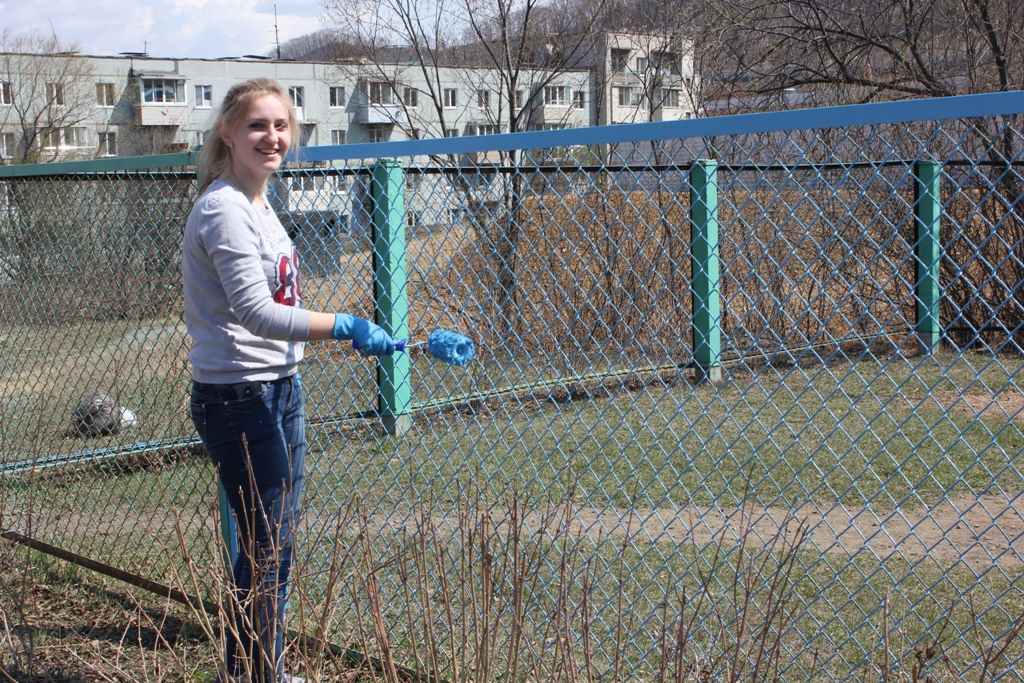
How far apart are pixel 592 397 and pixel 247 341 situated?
1.59 metres

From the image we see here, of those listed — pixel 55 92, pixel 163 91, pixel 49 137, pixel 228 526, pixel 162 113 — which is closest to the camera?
pixel 228 526

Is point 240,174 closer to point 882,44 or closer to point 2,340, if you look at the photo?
point 2,340

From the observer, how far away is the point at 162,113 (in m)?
55.2

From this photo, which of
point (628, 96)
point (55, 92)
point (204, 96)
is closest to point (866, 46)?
point (628, 96)

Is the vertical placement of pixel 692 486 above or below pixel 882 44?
below

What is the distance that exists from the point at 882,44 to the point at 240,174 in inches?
348

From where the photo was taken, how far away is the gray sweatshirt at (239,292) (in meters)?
2.19

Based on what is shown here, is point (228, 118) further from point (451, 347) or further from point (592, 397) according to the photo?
point (592, 397)

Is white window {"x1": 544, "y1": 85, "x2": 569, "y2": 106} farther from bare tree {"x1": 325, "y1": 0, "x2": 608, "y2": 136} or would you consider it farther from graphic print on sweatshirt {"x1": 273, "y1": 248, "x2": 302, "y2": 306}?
graphic print on sweatshirt {"x1": 273, "y1": 248, "x2": 302, "y2": 306}

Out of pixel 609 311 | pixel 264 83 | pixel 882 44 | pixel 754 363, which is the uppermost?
pixel 882 44

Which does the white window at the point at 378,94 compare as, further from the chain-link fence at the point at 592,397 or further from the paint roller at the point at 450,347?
the paint roller at the point at 450,347

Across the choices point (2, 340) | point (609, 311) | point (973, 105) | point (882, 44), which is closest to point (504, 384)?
point (609, 311)

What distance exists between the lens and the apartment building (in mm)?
11164

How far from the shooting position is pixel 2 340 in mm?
4746
